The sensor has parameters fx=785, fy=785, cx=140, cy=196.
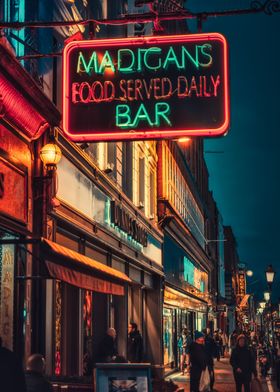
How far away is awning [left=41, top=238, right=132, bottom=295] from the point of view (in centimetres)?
1081

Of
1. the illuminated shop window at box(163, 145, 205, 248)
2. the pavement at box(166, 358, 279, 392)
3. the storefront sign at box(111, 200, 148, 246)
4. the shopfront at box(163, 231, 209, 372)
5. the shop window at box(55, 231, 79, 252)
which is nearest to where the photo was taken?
the shop window at box(55, 231, 79, 252)

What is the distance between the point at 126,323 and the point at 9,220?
1164 cm

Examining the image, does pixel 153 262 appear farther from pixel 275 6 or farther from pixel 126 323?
pixel 275 6

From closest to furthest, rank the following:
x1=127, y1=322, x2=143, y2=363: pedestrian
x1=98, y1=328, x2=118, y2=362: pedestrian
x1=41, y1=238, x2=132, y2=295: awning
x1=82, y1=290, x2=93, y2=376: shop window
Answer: x1=41, y1=238, x2=132, y2=295: awning < x1=98, y1=328, x2=118, y2=362: pedestrian < x1=82, y1=290, x2=93, y2=376: shop window < x1=127, y1=322, x2=143, y2=363: pedestrian

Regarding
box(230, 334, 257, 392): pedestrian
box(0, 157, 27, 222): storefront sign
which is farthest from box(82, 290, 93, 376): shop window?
box(0, 157, 27, 222): storefront sign

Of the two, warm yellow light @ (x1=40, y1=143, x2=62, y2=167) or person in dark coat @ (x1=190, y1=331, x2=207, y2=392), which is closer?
warm yellow light @ (x1=40, y1=143, x2=62, y2=167)

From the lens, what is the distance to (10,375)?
Result: 26.0 ft

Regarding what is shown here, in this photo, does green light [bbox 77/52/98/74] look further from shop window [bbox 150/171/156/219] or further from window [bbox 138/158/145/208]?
shop window [bbox 150/171/156/219]

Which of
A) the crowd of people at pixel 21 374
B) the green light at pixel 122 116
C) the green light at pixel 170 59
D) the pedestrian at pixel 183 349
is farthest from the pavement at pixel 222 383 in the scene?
the crowd of people at pixel 21 374

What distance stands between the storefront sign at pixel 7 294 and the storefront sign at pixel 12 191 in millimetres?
619

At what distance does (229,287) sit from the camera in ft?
324

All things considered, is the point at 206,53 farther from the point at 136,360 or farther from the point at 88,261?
the point at 136,360

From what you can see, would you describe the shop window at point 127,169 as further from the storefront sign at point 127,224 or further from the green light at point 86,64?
the green light at point 86,64

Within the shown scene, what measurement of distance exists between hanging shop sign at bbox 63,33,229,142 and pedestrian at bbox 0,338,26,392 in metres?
4.78
